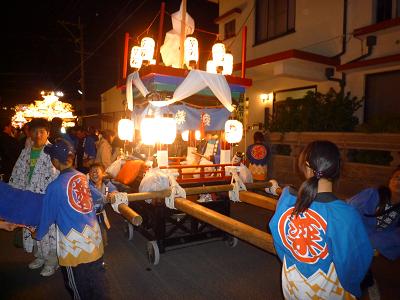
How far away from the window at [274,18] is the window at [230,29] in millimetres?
1705

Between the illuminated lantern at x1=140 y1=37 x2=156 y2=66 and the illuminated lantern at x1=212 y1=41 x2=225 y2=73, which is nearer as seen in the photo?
the illuminated lantern at x1=140 y1=37 x2=156 y2=66

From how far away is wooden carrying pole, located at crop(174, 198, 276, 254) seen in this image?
2672 millimetres

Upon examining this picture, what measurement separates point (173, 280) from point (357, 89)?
9023 mm

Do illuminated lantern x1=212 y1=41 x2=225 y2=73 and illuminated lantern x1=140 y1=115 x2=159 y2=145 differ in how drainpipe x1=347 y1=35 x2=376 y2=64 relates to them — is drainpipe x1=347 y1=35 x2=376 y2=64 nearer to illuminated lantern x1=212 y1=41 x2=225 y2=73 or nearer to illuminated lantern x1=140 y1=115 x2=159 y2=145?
illuminated lantern x1=212 y1=41 x2=225 y2=73

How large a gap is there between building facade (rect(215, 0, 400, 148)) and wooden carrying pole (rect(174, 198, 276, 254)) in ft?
25.3

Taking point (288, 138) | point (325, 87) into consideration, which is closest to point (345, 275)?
point (288, 138)

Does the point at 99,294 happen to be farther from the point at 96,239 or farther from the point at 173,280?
the point at 173,280

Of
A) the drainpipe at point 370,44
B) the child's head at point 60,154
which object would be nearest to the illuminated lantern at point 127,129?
the child's head at point 60,154

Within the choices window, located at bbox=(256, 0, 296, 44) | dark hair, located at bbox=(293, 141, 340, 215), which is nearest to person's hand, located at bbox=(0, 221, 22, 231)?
dark hair, located at bbox=(293, 141, 340, 215)

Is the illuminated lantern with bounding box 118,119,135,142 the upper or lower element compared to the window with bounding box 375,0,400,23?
lower

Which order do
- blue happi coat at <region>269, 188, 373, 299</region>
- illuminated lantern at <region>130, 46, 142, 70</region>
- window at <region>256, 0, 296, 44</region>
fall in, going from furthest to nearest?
window at <region>256, 0, 296, 44</region>, illuminated lantern at <region>130, 46, 142, 70</region>, blue happi coat at <region>269, 188, 373, 299</region>

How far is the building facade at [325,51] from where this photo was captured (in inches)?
351

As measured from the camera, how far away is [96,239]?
3035 millimetres

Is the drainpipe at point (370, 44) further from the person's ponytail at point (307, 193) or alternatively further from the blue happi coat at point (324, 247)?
the person's ponytail at point (307, 193)
